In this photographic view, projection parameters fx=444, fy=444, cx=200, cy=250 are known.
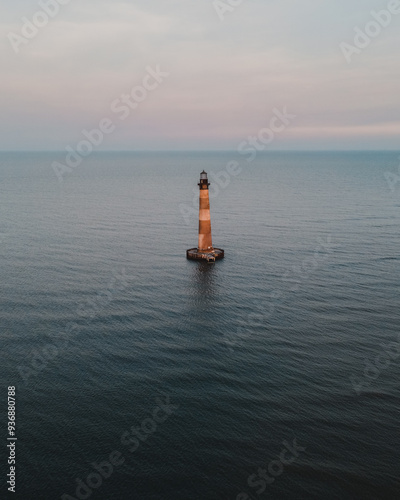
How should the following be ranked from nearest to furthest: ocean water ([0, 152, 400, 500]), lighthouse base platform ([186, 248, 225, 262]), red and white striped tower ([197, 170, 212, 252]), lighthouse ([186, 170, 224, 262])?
ocean water ([0, 152, 400, 500]) → red and white striped tower ([197, 170, 212, 252]) → lighthouse ([186, 170, 224, 262]) → lighthouse base platform ([186, 248, 225, 262])

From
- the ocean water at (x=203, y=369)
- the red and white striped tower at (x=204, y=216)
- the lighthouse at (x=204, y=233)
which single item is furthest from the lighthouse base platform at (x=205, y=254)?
the ocean water at (x=203, y=369)

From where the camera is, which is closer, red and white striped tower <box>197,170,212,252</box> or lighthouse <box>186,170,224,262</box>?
red and white striped tower <box>197,170,212,252</box>

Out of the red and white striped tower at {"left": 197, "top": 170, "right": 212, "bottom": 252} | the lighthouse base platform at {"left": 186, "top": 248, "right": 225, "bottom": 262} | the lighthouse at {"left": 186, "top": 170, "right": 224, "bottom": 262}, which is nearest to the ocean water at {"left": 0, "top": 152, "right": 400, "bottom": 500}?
the lighthouse base platform at {"left": 186, "top": 248, "right": 225, "bottom": 262}

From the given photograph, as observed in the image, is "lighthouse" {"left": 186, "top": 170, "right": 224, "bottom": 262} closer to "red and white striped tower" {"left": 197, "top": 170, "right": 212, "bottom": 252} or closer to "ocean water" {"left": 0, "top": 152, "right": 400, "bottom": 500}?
"red and white striped tower" {"left": 197, "top": 170, "right": 212, "bottom": 252}

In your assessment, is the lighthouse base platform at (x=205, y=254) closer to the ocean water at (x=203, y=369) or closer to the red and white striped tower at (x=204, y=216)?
the red and white striped tower at (x=204, y=216)

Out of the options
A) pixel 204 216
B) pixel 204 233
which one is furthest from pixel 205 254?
pixel 204 216

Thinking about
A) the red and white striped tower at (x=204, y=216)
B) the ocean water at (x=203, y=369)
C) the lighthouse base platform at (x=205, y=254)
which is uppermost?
the red and white striped tower at (x=204, y=216)

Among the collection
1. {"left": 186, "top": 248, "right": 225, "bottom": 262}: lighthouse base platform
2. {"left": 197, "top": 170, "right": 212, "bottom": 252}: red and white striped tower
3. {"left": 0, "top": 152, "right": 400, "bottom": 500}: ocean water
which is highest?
{"left": 197, "top": 170, "right": 212, "bottom": 252}: red and white striped tower

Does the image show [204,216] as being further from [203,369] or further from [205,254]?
[203,369]

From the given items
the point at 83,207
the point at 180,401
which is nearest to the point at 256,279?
the point at 180,401
